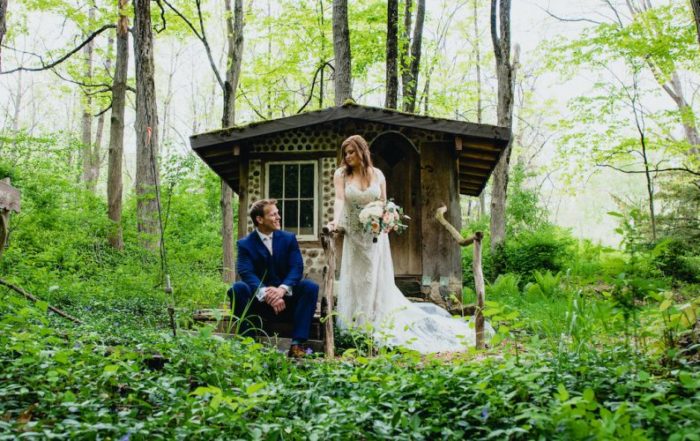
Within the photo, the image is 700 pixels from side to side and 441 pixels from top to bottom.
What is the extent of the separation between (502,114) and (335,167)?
704 cm

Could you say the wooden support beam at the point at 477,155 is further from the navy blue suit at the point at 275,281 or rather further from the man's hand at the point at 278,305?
the man's hand at the point at 278,305

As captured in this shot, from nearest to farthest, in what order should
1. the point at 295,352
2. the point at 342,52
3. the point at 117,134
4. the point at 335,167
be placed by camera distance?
1. the point at 295,352
2. the point at 335,167
3. the point at 342,52
4. the point at 117,134

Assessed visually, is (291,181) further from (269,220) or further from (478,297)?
(478,297)

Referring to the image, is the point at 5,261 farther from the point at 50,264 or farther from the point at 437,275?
the point at 437,275

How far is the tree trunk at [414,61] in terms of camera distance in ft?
55.8

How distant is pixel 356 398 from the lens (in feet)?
10.3

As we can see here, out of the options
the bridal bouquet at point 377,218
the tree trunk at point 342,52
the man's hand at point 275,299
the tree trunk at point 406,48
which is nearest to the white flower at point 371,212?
the bridal bouquet at point 377,218

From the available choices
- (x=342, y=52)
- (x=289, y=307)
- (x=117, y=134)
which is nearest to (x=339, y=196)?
(x=289, y=307)

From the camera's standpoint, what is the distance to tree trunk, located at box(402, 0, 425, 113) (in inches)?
669

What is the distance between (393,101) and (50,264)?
8720 mm

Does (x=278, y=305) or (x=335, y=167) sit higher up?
(x=335, y=167)

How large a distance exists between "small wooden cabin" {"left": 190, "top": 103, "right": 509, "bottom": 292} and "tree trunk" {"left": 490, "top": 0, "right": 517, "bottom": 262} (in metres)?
5.31

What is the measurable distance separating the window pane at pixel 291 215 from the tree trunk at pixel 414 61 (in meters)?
8.04

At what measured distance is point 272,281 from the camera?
6082mm
